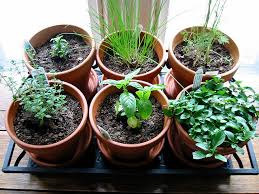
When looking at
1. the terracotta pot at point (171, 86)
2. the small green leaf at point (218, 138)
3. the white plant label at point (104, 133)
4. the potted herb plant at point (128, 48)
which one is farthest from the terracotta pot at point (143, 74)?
the small green leaf at point (218, 138)

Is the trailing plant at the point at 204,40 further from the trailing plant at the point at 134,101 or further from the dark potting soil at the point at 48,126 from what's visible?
the dark potting soil at the point at 48,126

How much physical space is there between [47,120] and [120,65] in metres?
0.34

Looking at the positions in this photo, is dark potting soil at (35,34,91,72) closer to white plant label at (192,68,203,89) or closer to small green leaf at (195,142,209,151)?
white plant label at (192,68,203,89)

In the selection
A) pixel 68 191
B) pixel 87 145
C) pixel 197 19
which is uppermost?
pixel 197 19

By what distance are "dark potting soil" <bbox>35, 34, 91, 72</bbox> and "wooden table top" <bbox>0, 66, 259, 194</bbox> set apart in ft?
1.26

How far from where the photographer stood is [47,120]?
3.21 feet

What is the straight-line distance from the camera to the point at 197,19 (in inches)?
54.4

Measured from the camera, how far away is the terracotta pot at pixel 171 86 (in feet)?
3.86

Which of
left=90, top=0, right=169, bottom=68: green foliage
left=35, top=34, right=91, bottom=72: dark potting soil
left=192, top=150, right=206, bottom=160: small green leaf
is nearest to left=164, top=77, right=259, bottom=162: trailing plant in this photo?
left=192, top=150, right=206, bottom=160: small green leaf

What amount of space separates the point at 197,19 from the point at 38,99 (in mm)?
815

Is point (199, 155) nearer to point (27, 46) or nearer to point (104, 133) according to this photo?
point (104, 133)

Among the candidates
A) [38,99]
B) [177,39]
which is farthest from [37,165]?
[177,39]

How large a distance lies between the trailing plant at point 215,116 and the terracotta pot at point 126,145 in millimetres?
71

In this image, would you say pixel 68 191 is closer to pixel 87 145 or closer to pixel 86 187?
pixel 86 187
